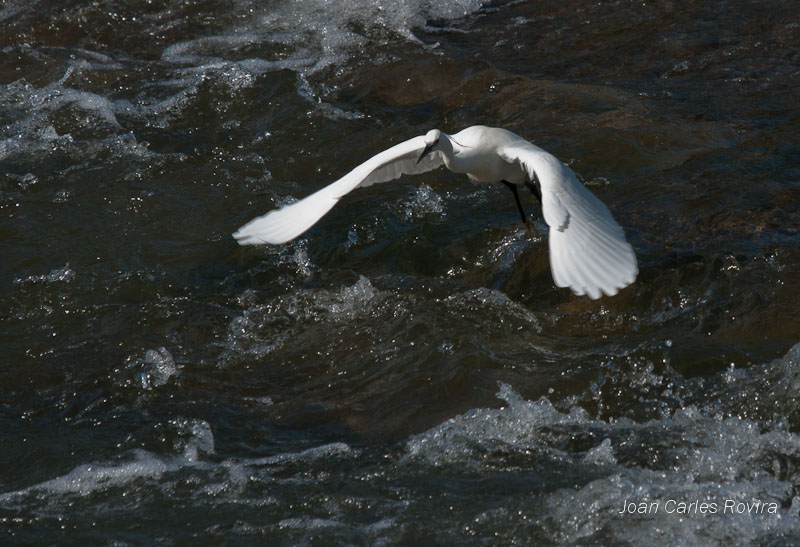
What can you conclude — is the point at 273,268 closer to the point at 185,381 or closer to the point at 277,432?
the point at 185,381

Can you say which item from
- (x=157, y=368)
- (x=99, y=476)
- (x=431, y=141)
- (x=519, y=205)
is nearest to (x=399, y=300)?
(x=431, y=141)

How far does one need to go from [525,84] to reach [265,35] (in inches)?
91.4

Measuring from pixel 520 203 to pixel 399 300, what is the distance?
39.7 inches

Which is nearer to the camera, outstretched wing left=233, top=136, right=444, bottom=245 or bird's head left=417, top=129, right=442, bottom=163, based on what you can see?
outstretched wing left=233, top=136, right=444, bottom=245

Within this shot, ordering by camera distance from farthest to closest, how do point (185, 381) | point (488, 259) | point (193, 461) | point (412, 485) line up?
1. point (488, 259)
2. point (185, 381)
3. point (193, 461)
4. point (412, 485)

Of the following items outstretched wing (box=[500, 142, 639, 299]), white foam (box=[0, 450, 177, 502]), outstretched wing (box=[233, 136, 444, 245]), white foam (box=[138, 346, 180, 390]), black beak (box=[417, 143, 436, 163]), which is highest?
black beak (box=[417, 143, 436, 163])

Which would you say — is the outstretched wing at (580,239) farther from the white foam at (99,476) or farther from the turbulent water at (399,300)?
the white foam at (99,476)

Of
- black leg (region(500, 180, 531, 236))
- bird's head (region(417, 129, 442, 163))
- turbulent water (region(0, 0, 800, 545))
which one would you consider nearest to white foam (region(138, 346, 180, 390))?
turbulent water (region(0, 0, 800, 545))

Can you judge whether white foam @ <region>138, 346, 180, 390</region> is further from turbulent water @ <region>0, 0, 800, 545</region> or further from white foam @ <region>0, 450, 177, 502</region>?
white foam @ <region>0, 450, 177, 502</region>

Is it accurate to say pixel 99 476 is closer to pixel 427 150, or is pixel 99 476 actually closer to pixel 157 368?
pixel 157 368

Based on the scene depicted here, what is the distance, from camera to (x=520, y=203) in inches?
187

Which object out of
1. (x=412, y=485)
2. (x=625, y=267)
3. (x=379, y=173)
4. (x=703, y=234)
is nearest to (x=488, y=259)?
(x=379, y=173)

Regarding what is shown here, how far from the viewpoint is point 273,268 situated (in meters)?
4.54

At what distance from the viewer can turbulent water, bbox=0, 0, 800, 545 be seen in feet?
9.58
